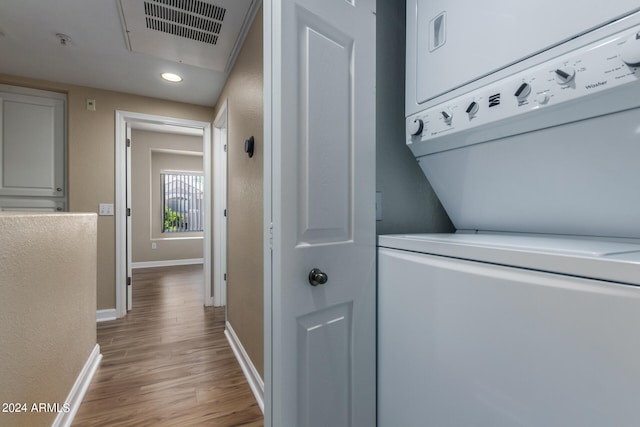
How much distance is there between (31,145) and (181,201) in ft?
11.2

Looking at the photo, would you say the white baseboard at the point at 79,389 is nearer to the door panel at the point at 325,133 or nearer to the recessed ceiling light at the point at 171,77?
the door panel at the point at 325,133

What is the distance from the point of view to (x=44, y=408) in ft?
3.86

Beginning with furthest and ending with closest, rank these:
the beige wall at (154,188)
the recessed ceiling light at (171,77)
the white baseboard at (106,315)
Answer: the beige wall at (154,188)
the white baseboard at (106,315)
the recessed ceiling light at (171,77)

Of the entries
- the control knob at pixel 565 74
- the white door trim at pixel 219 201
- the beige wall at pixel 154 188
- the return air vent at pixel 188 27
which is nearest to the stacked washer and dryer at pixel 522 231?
the control knob at pixel 565 74

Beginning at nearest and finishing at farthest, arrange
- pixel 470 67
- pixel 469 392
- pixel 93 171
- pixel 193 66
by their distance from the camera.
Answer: pixel 469 392
pixel 470 67
pixel 193 66
pixel 93 171

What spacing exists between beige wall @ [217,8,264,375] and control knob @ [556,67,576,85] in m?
1.32

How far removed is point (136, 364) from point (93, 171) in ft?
6.32

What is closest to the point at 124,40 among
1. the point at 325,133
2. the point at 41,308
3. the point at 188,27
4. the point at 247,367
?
the point at 188,27

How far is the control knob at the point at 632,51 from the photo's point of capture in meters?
0.51

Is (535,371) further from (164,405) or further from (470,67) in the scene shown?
(164,405)

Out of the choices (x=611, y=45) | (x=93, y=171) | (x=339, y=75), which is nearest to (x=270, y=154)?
(x=339, y=75)

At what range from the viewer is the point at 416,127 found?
0.95 meters

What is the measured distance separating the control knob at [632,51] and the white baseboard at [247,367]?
6.22ft

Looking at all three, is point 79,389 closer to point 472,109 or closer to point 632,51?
point 472,109
